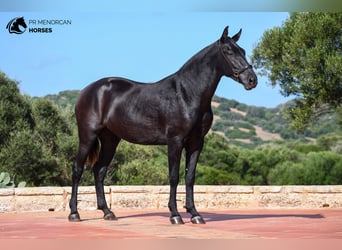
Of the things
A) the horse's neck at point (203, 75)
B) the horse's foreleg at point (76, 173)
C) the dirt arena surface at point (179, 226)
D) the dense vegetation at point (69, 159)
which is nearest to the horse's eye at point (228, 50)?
the horse's neck at point (203, 75)

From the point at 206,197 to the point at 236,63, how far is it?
3.74 m

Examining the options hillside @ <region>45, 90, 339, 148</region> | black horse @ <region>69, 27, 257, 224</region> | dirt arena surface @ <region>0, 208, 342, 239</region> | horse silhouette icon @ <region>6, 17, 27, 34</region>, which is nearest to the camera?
dirt arena surface @ <region>0, 208, 342, 239</region>

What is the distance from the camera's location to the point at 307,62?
1600 centimetres

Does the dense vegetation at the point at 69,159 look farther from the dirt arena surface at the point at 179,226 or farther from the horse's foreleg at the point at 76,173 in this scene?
the horse's foreleg at the point at 76,173

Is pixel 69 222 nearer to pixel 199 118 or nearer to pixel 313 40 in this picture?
pixel 199 118

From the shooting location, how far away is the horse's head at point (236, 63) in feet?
30.2

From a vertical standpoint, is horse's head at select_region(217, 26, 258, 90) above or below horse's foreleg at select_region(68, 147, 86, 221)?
above

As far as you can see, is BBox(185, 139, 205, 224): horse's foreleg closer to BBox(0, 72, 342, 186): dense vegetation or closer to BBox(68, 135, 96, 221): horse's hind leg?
BBox(68, 135, 96, 221): horse's hind leg

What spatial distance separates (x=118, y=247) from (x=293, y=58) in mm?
10551

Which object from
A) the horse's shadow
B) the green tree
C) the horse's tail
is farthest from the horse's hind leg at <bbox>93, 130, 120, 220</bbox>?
the green tree

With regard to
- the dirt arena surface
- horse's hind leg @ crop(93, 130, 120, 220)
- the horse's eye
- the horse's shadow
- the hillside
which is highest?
the hillside

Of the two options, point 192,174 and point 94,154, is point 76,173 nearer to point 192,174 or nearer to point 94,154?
point 94,154

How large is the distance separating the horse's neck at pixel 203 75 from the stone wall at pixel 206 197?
127 inches

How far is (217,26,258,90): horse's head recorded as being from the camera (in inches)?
362
